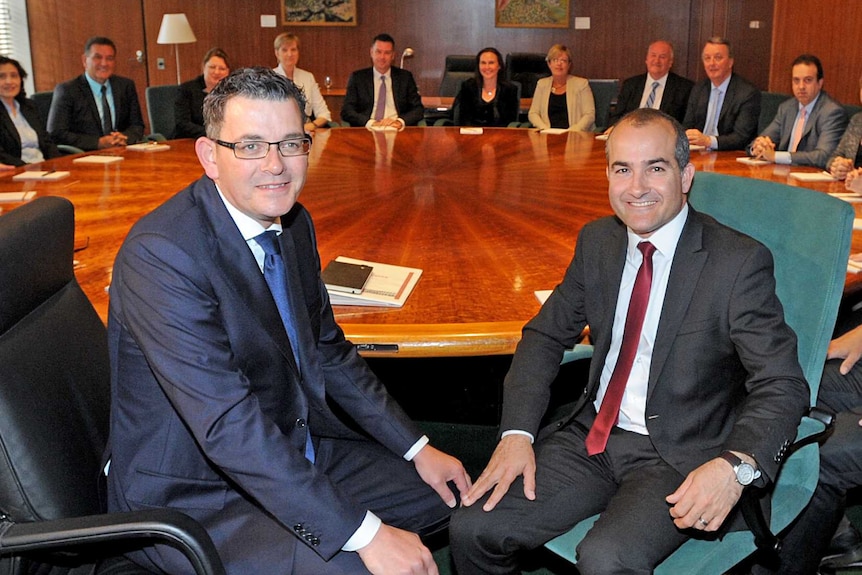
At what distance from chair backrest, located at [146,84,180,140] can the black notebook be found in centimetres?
477

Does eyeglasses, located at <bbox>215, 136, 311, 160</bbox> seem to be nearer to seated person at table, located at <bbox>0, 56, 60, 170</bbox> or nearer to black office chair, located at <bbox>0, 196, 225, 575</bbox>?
black office chair, located at <bbox>0, 196, 225, 575</bbox>

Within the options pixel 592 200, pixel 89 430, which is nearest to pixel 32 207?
pixel 89 430

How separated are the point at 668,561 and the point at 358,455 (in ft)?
2.32

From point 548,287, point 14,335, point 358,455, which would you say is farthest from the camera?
point 548,287

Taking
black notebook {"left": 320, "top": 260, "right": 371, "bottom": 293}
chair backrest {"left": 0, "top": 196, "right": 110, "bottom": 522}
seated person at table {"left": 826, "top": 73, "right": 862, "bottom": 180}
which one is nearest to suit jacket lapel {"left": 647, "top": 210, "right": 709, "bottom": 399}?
black notebook {"left": 320, "top": 260, "right": 371, "bottom": 293}

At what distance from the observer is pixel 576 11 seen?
10180mm

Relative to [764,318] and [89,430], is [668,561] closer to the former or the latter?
[764,318]

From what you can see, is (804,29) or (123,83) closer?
(123,83)

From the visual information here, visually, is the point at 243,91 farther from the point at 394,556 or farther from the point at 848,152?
the point at 848,152

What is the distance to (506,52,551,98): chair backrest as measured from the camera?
8703 millimetres

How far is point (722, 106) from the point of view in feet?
20.0

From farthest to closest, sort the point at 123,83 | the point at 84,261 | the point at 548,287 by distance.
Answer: the point at 123,83
the point at 84,261
the point at 548,287

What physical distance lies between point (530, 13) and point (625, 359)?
347 inches

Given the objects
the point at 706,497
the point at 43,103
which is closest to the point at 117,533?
the point at 706,497
